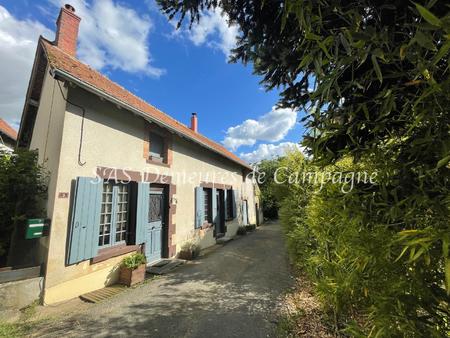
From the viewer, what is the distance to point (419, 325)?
1096 mm

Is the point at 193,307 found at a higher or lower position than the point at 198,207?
lower


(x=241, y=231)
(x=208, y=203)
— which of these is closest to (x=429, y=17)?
(x=208, y=203)

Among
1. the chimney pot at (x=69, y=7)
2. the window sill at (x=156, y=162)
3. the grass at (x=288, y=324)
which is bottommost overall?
the grass at (x=288, y=324)

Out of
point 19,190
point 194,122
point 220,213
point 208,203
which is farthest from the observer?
point 194,122

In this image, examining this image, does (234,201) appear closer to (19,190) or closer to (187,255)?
(187,255)

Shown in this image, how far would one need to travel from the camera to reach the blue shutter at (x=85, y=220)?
4594mm

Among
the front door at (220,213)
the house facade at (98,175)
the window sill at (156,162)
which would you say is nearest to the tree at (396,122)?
the house facade at (98,175)

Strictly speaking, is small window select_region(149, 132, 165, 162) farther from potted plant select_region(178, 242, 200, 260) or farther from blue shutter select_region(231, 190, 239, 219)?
blue shutter select_region(231, 190, 239, 219)

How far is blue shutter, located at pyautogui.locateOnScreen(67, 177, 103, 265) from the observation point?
15.1 ft

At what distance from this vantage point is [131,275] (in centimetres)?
522

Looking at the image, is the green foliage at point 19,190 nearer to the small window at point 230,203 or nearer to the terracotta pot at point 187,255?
the terracotta pot at point 187,255

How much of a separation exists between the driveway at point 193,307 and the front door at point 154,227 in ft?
3.21

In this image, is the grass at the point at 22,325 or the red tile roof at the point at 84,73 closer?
the grass at the point at 22,325

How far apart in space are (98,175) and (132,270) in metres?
2.25
